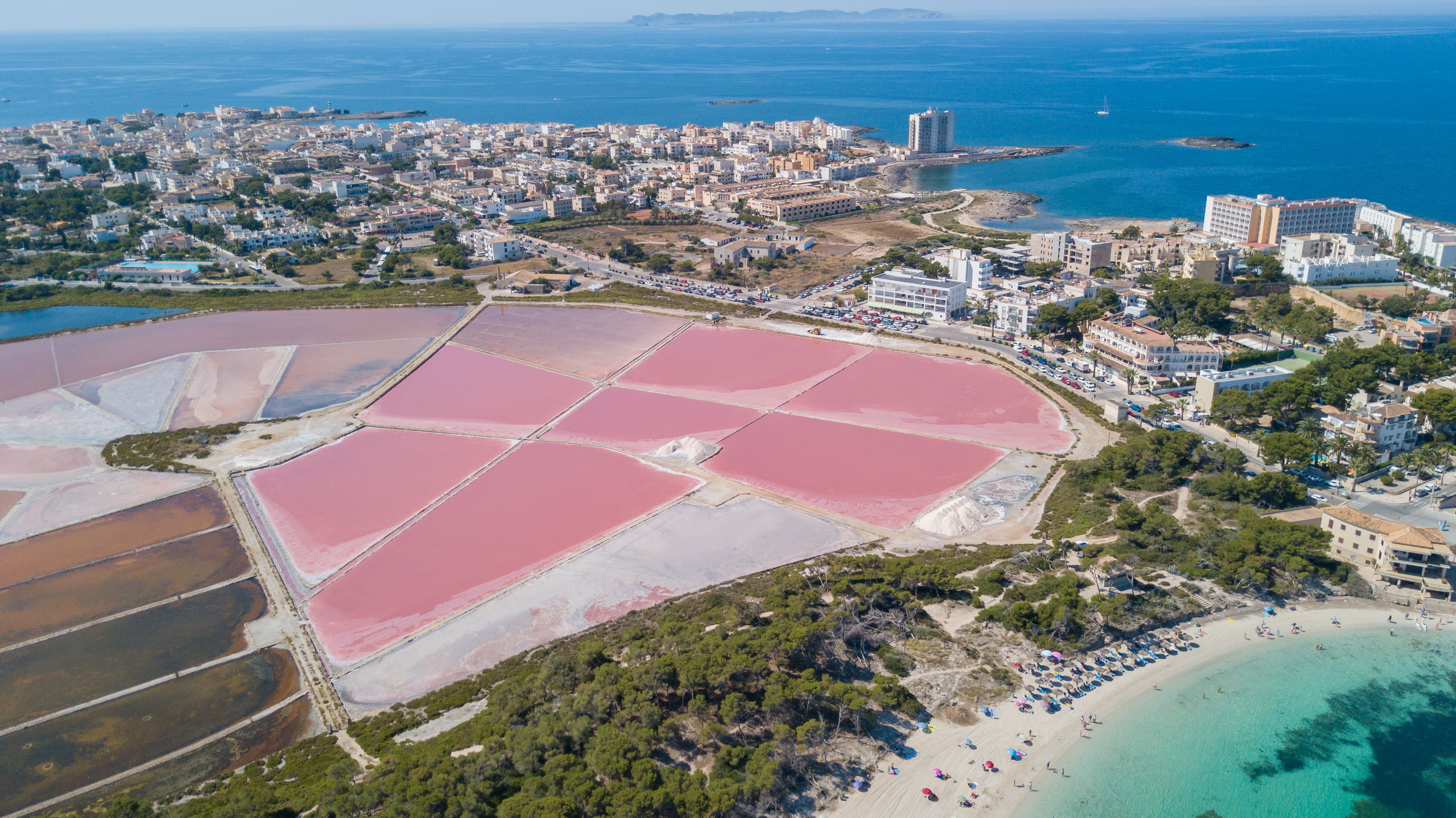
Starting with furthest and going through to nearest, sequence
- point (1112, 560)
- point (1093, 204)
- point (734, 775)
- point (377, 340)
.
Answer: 1. point (1093, 204)
2. point (377, 340)
3. point (1112, 560)
4. point (734, 775)

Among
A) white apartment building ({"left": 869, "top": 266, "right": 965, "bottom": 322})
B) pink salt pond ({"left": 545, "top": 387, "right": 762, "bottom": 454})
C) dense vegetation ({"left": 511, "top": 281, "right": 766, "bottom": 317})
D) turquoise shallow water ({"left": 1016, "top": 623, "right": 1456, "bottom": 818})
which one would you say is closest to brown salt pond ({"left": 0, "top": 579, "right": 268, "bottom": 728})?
pink salt pond ({"left": 545, "top": 387, "right": 762, "bottom": 454})

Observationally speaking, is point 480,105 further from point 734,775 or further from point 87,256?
point 734,775

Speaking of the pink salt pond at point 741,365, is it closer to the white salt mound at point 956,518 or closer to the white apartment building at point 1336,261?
the white salt mound at point 956,518

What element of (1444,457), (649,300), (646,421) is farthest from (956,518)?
(649,300)

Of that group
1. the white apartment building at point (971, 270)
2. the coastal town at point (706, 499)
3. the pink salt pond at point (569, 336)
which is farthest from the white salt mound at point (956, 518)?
the white apartment building at point (971, 270)

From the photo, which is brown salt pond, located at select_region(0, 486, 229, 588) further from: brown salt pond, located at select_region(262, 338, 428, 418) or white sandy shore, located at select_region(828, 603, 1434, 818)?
white sandy shore, located at select_region(828, 603, 1434, 818)

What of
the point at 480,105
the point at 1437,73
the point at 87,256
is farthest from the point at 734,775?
the point at 1437,73

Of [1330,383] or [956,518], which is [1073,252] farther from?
[956,518]
